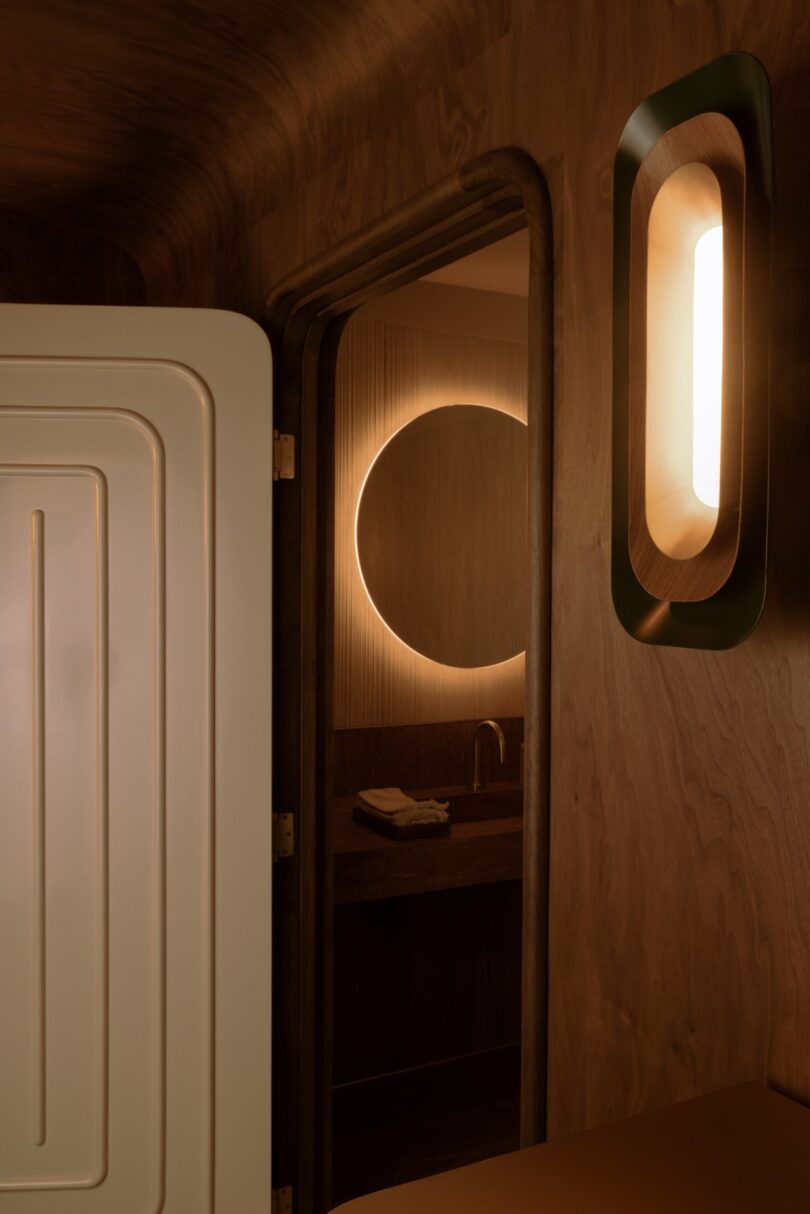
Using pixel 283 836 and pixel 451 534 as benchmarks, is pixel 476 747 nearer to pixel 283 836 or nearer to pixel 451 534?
pixel 451 534

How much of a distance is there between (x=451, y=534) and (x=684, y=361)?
2629 millimetres

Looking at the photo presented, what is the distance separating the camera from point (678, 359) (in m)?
0.87

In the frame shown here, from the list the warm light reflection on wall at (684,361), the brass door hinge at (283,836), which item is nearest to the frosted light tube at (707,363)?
the warm light reflection on wall at (684,361)

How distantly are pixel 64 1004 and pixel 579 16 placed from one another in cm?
191

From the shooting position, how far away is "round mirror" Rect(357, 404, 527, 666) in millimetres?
3393

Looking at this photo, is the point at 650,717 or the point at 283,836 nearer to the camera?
the point at 650,717

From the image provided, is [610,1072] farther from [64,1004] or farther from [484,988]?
[484,988]

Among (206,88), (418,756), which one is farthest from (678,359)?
(418,756)

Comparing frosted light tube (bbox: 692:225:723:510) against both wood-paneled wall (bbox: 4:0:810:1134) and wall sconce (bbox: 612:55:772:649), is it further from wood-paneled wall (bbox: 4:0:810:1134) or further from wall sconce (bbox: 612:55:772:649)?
wood-paneled wall (bbox: 4:0:810:1134)

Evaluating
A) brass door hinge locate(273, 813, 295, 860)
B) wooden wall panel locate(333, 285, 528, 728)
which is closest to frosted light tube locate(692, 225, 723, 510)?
brass door hinge locate(273, 813, 295, 860)

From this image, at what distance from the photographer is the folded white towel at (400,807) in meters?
3.00

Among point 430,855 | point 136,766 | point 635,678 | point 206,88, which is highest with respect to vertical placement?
point 206,88

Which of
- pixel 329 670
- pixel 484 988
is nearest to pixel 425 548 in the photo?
pixel 329 670

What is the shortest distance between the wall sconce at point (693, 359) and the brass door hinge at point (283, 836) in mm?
1435
